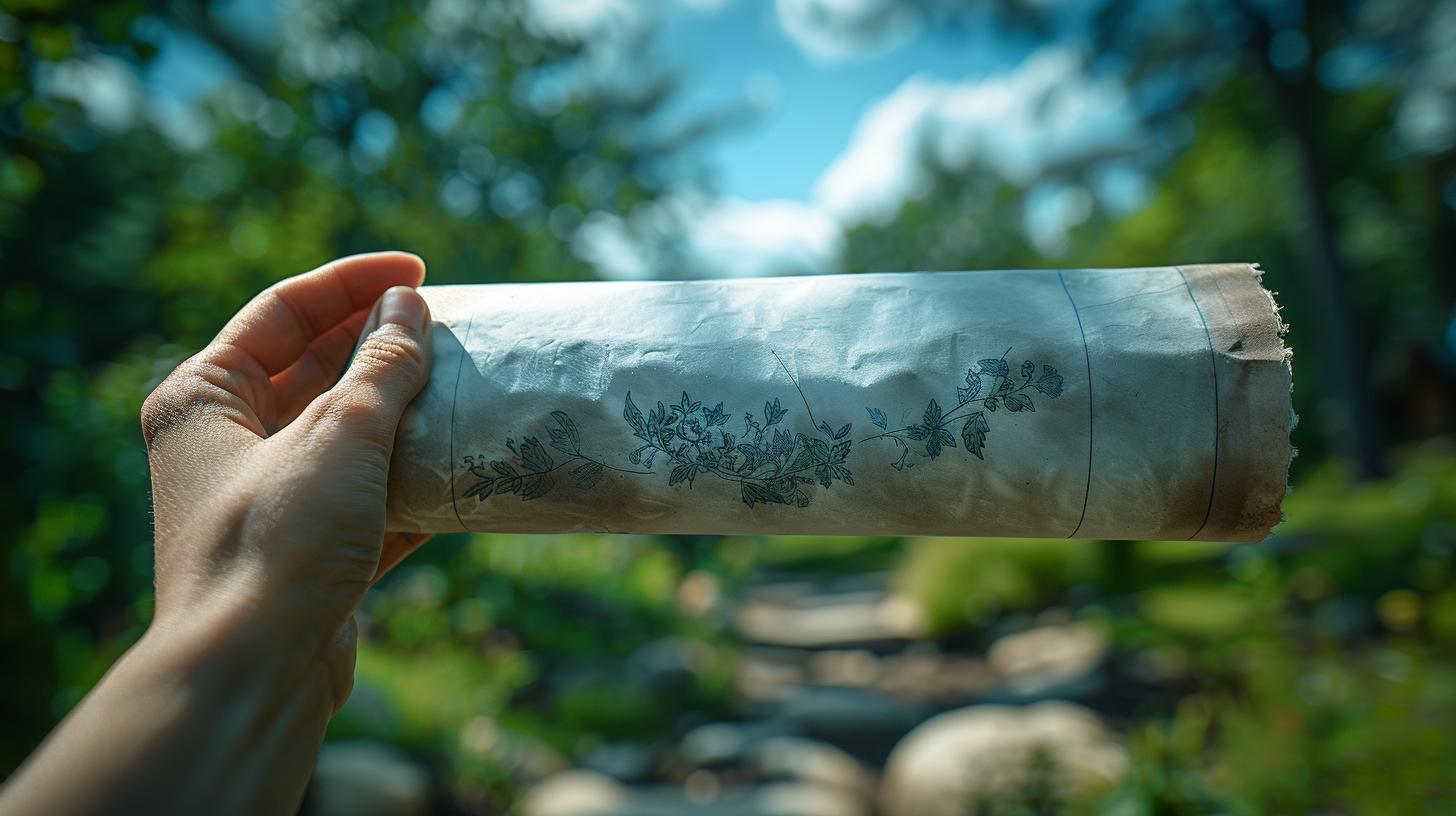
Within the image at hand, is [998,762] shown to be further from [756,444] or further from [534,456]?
[534,456]

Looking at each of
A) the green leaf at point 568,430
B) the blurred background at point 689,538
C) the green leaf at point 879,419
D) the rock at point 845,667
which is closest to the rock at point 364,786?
the blurred background at point 689,538

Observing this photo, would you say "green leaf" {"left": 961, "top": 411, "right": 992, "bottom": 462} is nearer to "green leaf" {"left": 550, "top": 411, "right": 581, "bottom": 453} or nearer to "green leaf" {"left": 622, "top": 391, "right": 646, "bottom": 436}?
"green leaf" {"left": 622, "top": 391, "right": 646, "bottom": 436}

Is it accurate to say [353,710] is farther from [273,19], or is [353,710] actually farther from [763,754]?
[273,19]

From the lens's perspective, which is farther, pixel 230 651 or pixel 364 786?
pixel 364 786

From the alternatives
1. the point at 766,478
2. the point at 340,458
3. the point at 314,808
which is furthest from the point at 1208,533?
the point at 314,808

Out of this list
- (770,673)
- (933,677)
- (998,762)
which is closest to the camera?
(998,762)

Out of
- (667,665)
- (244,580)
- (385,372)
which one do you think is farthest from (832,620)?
(244,580)
